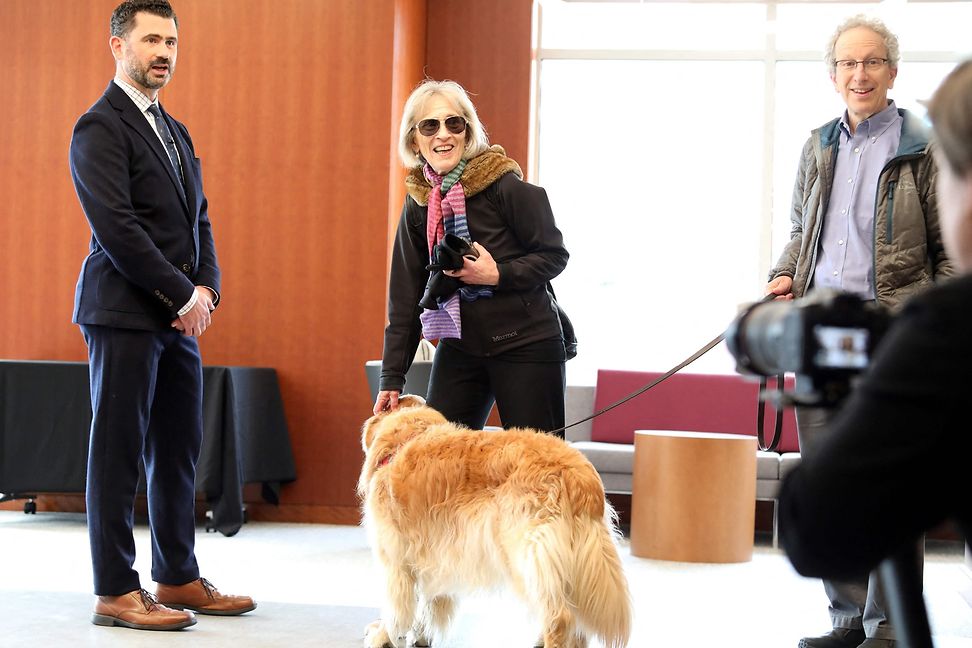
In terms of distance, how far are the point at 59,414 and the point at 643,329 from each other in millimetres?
3724

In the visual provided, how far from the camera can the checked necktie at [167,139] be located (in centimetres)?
311

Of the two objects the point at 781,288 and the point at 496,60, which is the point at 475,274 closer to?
the point at 781,288

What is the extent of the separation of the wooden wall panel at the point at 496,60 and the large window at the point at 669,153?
17.2 inches

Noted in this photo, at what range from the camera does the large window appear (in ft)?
22.3

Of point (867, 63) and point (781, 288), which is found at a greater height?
point (867, 63)

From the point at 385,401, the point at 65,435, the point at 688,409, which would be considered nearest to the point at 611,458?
the point at 688,409

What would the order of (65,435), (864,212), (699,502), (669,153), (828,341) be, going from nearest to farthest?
(828,341) < (864,212) < (699,502) < (65,435) < (669,153)

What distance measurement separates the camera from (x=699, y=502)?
4.87 m

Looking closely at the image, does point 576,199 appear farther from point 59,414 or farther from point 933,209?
point 933,209

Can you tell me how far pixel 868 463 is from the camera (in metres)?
0.80

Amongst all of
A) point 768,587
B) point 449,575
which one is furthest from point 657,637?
point 768,587

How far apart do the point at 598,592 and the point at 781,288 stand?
1.07m

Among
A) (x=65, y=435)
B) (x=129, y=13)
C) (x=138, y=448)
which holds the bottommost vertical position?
(x=65, y=435)

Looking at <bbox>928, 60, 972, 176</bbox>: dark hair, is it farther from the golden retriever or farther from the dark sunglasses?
the dark sunglasses
